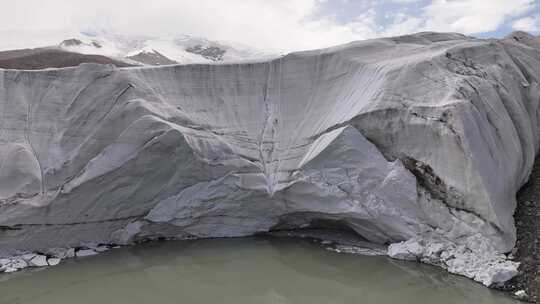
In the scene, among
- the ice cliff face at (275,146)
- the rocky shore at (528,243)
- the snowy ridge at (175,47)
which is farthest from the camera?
the snowy ridge at (175,47)

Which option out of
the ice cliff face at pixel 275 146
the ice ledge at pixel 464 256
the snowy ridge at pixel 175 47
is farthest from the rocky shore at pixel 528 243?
the snowy ridge at pixel 175 47

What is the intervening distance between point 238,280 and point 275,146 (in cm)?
278

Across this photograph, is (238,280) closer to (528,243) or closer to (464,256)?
(464,256)

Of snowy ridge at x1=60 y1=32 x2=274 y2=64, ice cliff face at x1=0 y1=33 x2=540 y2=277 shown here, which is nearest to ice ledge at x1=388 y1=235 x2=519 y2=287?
ice cliff face at x1=0 y1=33 x2=540 y2=277

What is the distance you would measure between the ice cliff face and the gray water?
65 cm

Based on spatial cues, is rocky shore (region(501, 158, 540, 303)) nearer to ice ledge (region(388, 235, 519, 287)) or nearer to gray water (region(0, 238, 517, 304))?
ice ledge (region(388, 235, 519, 287))

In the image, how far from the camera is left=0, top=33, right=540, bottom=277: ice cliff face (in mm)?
6984

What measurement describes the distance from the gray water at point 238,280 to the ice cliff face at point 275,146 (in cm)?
65

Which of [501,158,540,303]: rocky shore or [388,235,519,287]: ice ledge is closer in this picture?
[501,158,540,303]: rocky shore

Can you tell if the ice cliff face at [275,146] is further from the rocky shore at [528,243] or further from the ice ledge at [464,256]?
the rocky shore at [528,243]

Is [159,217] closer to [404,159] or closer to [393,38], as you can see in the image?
[404,159]

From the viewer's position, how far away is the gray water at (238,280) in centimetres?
580

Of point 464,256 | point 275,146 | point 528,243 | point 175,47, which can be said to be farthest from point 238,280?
point 175,47

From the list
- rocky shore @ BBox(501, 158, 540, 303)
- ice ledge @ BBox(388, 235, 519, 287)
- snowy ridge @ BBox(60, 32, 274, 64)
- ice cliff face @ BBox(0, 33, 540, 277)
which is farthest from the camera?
snowy ridge @ BBox(60, 32, 274, 64)
